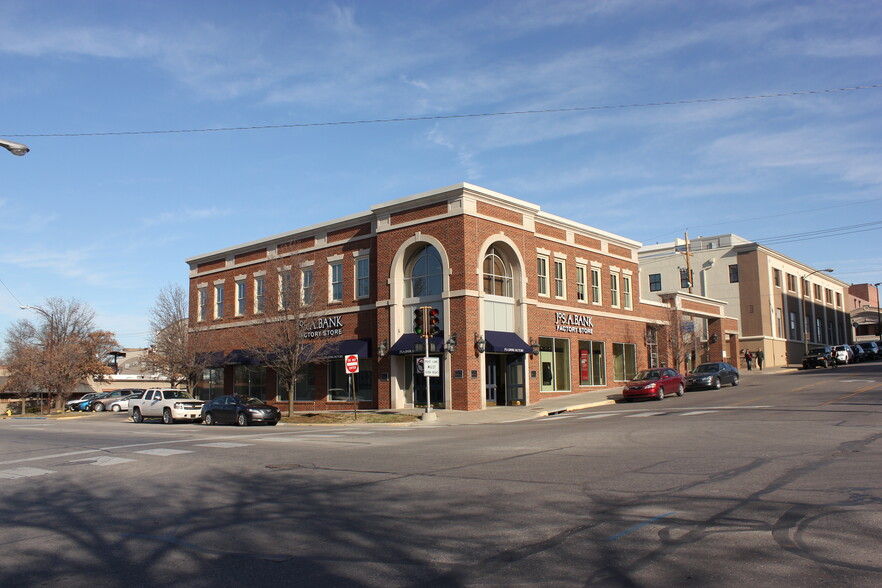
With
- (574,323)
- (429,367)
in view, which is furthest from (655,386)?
(429,367)

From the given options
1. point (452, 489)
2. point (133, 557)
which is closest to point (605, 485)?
point (452, 489)

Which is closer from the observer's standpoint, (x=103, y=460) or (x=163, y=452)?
(x=103, y=460)

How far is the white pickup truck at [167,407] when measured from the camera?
31.5 m

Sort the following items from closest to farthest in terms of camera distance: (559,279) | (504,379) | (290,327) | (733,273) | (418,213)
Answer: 1. (290,327)
2. (418,213)
3. (504,379)
4. (559,279)
5. (733,273)

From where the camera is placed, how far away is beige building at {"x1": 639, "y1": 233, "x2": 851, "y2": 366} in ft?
207

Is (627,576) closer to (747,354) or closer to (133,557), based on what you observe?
(133,557)

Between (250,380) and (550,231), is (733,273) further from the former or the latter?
(250,380)

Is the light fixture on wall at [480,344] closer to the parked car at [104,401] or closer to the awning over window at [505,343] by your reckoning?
the awning over window at [505,343]

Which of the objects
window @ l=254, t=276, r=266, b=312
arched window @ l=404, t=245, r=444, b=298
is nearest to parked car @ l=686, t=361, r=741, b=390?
arched window @ l=404, t=245, r=444, b=298

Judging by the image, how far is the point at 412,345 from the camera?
1236 inches

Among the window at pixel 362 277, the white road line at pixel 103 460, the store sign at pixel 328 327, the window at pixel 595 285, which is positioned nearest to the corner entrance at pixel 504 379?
the window at pixel 362 277

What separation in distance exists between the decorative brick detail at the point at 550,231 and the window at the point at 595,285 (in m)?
3.71

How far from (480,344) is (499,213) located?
6582 mm

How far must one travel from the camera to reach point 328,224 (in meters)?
37.9
